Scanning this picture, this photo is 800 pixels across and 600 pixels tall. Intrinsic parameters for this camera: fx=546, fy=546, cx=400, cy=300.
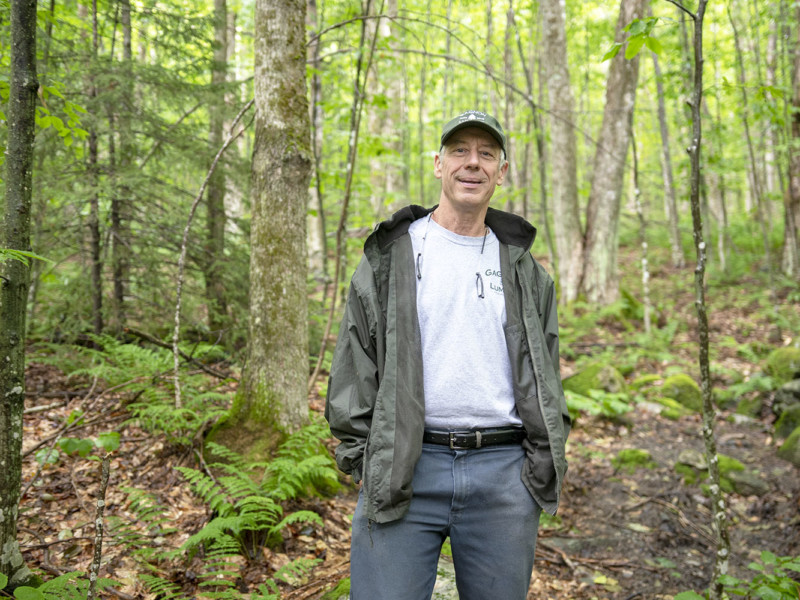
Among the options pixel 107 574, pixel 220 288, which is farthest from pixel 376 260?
pixel 220 288

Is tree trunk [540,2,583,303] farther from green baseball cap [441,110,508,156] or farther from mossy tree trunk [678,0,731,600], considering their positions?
green baseball cap [441,110,508,156]

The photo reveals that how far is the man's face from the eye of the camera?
238 centimetres

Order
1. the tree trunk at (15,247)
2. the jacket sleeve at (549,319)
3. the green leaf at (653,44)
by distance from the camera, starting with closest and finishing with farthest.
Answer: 1. the tree trunk at (15,247)
2. the jacket sleeve at (549,319)
3. the green leaf at (653,44)

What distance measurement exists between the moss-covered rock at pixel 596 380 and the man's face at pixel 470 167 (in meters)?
6.58

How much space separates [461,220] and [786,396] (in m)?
7.70

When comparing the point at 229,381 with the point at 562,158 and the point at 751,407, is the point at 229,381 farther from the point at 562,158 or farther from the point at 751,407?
the point at 562,158

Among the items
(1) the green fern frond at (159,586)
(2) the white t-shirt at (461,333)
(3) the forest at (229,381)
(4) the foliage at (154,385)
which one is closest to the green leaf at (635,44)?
(3) the forest at (229,381)

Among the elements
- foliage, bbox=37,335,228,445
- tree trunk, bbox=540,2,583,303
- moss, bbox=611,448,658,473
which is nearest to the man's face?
foliage, bbox=37,335,228,445

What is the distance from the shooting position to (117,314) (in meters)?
6.61

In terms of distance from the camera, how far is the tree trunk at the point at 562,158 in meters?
11.9

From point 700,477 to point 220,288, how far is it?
620 cm

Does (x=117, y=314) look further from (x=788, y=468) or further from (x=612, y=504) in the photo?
(x=788, y=468)

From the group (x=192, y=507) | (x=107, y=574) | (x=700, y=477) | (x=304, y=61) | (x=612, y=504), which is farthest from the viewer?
(x=700, y=477)

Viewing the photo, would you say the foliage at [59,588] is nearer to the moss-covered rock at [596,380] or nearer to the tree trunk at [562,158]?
the moss-covered rock at [596,380]
